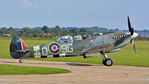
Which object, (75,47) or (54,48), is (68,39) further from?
(54,48)

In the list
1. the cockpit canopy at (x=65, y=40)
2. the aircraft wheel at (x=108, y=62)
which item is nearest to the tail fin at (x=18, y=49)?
the cockpit canopy at (x=65, y=40)

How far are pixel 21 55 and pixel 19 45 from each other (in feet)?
2.73

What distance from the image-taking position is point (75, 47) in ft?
80.5

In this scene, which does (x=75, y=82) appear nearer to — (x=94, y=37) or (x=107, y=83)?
(x=107, y=83)

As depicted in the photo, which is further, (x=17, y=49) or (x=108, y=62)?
(x=17, y=49)

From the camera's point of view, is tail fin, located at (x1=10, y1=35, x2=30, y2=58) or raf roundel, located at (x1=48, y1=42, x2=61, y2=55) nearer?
raf roundel, located at (x1=48, y1=42, x2=61, y2=55)

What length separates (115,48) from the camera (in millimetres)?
24969

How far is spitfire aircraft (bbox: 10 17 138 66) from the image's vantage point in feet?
79.7

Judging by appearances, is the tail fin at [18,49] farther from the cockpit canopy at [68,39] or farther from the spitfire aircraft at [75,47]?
the cockpit canopy at [68,39]

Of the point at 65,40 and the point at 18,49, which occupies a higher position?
the point at 65,40

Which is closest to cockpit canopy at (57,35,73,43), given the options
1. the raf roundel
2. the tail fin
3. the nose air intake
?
the raf roundel

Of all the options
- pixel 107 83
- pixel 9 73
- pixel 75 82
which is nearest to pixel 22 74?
pixel 9 73

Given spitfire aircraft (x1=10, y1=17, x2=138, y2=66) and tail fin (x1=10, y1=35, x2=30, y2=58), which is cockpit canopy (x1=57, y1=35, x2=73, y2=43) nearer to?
spitfire aircraft (x1=10, y1=17, x2=138, y2=66)

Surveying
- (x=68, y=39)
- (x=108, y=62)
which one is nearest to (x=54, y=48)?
(x=68, y=39)
